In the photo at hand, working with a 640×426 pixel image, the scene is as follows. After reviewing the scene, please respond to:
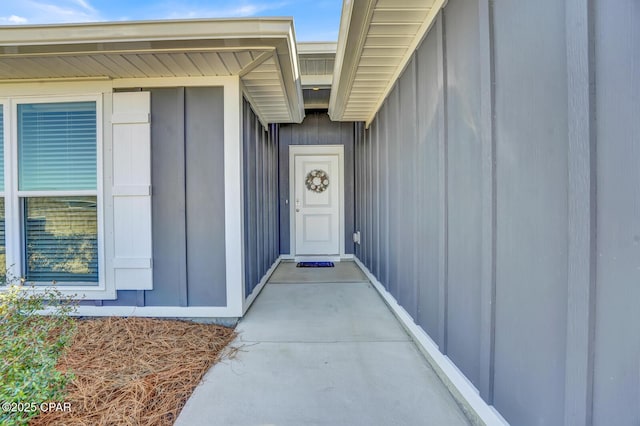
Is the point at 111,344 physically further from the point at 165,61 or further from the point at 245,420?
the point at 165,61

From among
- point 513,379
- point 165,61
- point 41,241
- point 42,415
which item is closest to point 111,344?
point 42,415

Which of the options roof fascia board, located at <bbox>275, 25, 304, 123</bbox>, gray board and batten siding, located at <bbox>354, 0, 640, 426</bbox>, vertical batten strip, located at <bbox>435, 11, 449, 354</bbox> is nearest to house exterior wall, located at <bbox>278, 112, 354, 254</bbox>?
roof fascia board, located at <bbox>275, 25, 304, 123</bbox>

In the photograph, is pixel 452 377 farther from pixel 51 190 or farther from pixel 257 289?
pixel 51 190

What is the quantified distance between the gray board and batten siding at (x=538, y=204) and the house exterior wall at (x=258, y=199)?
1.87 meters

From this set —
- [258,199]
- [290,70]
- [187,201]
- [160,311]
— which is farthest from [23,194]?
[290,70]

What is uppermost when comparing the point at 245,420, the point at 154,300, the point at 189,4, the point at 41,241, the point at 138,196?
the point at 189,4

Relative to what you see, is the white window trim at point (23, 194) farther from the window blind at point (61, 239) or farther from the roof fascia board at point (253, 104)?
the roof fascia board at point (253, 104)

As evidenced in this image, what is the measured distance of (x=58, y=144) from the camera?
2791 millimetres

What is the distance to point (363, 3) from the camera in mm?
1936

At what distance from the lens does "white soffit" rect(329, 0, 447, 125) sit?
1974 mm

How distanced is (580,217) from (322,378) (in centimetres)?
158

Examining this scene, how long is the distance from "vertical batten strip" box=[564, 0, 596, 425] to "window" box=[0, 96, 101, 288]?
3.31 meters

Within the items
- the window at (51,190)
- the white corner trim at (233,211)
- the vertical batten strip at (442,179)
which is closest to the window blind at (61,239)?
the window at (51,190)

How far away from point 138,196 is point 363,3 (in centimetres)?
239
